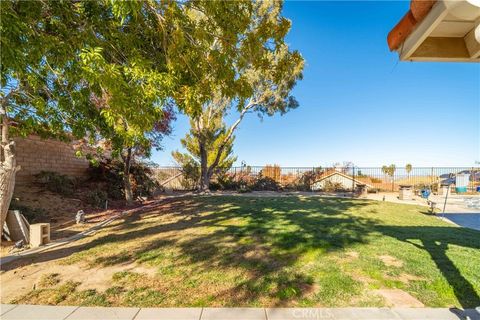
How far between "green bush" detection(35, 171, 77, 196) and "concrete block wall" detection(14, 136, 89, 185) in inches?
11.6

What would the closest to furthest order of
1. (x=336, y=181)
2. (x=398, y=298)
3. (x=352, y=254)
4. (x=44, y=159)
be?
(x=398, y=298)
(x=352, y=254)
(x=44, y=159)
(x=336, y=181)

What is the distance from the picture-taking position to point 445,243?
223 inches

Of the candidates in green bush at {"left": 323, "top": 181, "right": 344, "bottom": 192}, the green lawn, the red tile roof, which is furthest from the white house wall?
the red tile roof

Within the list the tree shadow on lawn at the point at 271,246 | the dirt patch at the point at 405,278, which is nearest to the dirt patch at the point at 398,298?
the dirt patch at the point at 405,278

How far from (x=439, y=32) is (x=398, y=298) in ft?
9.88

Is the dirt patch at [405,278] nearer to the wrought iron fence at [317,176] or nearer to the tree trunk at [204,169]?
the tree trunk at [204,169]

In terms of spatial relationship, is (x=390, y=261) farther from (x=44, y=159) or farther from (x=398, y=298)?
(x=44, y=159)

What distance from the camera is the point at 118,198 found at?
479 inches

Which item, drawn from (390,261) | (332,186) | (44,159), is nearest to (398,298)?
(390,261)

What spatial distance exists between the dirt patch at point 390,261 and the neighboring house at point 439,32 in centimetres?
333

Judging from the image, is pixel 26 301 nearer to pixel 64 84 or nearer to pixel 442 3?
pixel 64 84

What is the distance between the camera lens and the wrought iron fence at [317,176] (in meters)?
19.6

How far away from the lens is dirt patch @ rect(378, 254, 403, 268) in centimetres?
434

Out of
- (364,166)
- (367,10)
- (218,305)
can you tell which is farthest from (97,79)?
(364,166)
